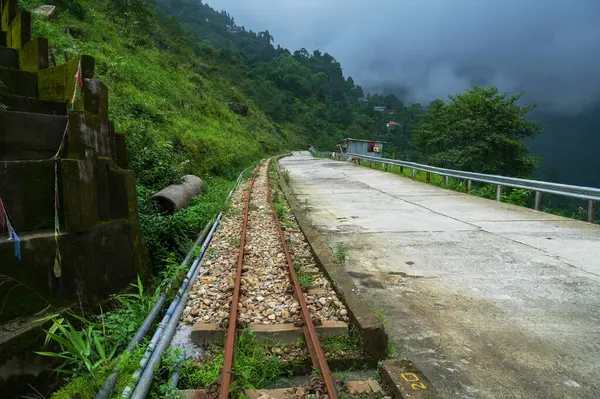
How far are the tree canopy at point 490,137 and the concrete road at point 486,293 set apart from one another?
15051 millimetres

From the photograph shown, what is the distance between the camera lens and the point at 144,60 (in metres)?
25.2

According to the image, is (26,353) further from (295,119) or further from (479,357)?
(295,119)

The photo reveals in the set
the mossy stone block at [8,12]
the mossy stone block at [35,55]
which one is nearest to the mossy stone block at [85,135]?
the mossy stone block at [35,55]

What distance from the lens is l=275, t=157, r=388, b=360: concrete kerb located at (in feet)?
11.5

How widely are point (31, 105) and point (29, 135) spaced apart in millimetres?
695

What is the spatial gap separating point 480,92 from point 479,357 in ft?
90.2

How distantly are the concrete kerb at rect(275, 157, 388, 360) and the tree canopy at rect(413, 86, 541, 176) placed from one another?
19.4m

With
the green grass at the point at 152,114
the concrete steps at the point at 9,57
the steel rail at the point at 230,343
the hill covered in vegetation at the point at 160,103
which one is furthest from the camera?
the hill covered in vegetation at the point at 160,103

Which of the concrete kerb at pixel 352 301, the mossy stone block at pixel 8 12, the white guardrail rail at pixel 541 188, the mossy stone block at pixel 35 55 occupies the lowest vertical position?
the concrete kerb at pixel 352 301

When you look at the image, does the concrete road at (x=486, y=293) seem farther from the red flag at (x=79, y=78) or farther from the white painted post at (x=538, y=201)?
the red flag at (x=79, y=78)

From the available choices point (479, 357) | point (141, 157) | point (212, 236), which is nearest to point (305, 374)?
point (479, 357)

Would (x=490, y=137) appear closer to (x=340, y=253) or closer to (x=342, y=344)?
(x=340, y=253)

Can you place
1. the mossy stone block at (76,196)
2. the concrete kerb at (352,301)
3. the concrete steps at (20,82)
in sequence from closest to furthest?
the concrete kerb at (352,301), the mossy stone block at (76,196), the concrete steps at (20,82)

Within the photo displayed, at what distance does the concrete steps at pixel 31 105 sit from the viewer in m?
4.65
